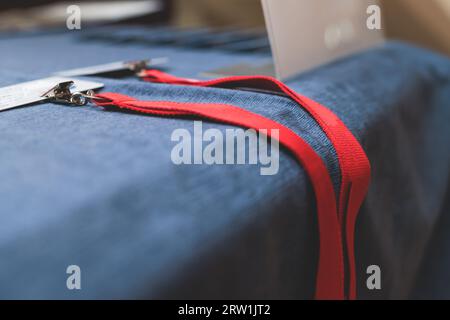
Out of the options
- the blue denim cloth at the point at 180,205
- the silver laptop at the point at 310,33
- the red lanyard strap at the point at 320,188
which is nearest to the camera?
the blue denim cloth at the point at 180,205

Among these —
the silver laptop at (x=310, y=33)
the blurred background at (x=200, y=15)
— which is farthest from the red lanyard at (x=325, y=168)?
the blurred background at (x=200, y=15)

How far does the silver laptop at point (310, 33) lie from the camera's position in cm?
60

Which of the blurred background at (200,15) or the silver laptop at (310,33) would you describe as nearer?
the silver laptop at (310,33)

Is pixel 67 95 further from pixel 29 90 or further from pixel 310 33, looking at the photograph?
pixel 310 33

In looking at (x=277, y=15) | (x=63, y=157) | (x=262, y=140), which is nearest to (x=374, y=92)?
(x=277, y=15)

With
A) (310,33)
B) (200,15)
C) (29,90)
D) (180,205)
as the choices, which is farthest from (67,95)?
(200,15)

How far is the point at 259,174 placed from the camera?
36 centimetres

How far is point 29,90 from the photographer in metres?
0.49

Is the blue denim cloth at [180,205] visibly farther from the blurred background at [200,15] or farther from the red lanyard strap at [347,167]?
the blurred background at [200,15]

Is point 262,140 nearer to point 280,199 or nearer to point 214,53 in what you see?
point 280,199

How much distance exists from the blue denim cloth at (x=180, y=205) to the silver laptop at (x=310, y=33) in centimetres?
4

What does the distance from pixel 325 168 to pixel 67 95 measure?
0.79 ft
